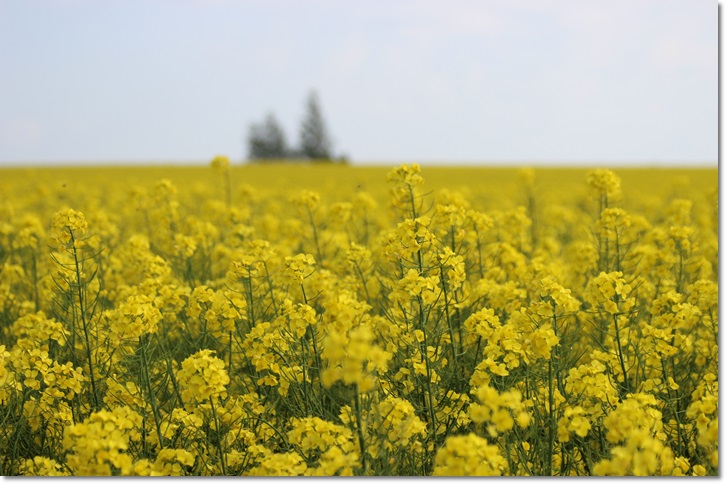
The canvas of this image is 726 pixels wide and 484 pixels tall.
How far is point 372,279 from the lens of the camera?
5.13 meters

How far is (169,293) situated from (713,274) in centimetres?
538

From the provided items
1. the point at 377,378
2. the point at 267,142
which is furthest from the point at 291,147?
the point at 377,378

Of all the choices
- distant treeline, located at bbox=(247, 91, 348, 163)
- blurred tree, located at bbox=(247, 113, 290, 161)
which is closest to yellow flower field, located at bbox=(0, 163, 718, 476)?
distant treeline, located at bbox=(247, 91, 348, 163)

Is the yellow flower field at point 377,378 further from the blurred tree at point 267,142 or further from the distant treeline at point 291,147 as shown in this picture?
the blurred tree at point 267,142

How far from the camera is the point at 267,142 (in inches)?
2734

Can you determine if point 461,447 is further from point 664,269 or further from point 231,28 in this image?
point 231,28

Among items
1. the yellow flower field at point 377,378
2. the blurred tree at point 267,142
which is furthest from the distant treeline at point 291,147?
the yellow flower field at point 377,378

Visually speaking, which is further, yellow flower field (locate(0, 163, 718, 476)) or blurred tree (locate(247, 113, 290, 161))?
blurred tree (locate(247, 113, 290, 161))

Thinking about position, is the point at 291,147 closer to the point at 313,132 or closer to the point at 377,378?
the point at 313,132

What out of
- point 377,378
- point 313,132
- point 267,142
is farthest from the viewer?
point 267,142

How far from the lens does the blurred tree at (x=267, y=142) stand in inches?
2694

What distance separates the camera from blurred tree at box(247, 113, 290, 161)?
68.4 metres

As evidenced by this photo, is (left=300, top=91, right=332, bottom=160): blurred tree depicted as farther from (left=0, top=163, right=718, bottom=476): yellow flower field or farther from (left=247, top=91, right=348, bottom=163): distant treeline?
(left=0, top=163, right=718, bottom=476): yellow flower field

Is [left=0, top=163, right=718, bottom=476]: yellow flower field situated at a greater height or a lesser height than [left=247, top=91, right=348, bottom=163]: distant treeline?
lesser
